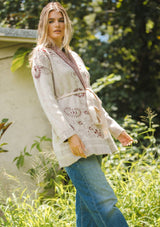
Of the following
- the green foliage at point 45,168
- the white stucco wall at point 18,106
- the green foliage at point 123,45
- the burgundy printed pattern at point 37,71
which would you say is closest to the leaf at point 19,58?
the white stucco wall at point 18,106

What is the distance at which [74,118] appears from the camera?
1.92 m

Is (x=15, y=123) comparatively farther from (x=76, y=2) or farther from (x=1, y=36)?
(x=76, y=2)

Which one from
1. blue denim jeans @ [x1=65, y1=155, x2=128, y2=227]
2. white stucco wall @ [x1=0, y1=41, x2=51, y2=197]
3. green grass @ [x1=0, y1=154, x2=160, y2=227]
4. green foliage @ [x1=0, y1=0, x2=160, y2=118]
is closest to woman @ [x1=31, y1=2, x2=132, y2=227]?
blue denim jeans @ [x1=65, y1=155, x2=128, y2=227]

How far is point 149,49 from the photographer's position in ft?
23.6

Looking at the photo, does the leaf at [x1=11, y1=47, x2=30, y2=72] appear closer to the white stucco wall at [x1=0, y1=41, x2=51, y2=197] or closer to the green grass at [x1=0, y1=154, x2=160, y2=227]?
the white stucco wall at [x1=0, y1=41, x2=51, y2=197]

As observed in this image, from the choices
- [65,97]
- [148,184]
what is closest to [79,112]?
[65,97]

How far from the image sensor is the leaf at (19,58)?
3443mm

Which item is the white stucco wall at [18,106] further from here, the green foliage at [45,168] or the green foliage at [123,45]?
the green foliage at [123,45]

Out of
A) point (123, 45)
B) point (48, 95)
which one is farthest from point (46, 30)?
point (123, 45)

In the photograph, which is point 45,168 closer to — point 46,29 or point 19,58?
point 19,58

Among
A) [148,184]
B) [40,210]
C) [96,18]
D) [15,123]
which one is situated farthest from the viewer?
[96,18]

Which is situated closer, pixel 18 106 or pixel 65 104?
pixel 65 104

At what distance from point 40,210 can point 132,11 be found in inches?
199

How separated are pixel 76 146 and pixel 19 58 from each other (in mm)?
1941
